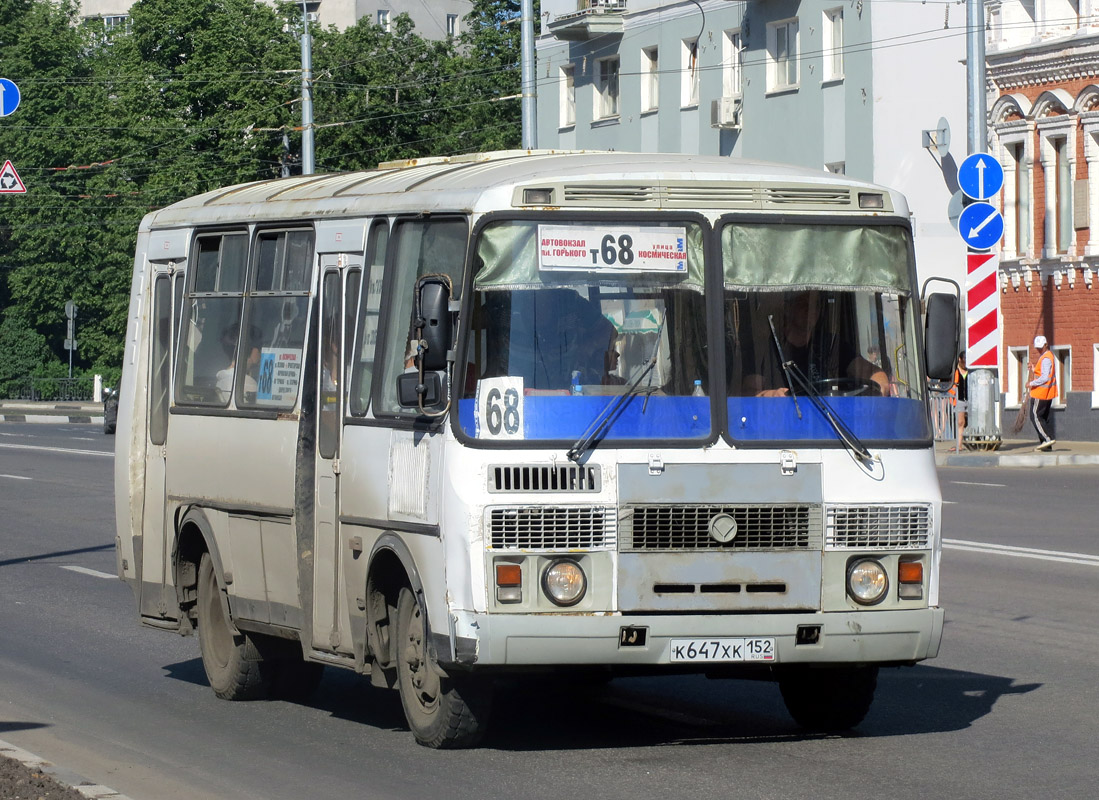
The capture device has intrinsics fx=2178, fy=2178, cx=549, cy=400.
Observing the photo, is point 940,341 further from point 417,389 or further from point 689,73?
Result: point 689,73

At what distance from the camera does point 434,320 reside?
8297mm

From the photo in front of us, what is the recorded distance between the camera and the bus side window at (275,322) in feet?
32.6

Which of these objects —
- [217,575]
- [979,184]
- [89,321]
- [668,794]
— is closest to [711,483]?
[668,794]

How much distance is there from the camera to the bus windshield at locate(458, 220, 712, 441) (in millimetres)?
8422

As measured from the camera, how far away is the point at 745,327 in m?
8.67

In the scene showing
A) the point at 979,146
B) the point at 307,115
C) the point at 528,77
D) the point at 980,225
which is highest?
the point at 307,115

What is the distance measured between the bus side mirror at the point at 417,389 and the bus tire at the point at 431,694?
2.65ft

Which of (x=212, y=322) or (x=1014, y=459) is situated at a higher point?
(x=212, y=322)

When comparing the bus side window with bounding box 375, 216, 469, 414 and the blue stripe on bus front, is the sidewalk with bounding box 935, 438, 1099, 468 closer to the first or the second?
the blue stripe on bus front

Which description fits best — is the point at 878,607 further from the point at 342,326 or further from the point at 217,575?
the point at 217,575

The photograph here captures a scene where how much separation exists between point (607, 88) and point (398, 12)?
46163mm

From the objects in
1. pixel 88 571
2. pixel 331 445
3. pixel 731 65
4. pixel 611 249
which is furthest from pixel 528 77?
pixel 611 249

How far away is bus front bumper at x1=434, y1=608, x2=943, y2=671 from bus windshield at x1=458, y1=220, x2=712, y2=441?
2.34 ft

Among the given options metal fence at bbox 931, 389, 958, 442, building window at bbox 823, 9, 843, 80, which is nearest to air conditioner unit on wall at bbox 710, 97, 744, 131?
building window at bbox 823, 9, 843, 80
